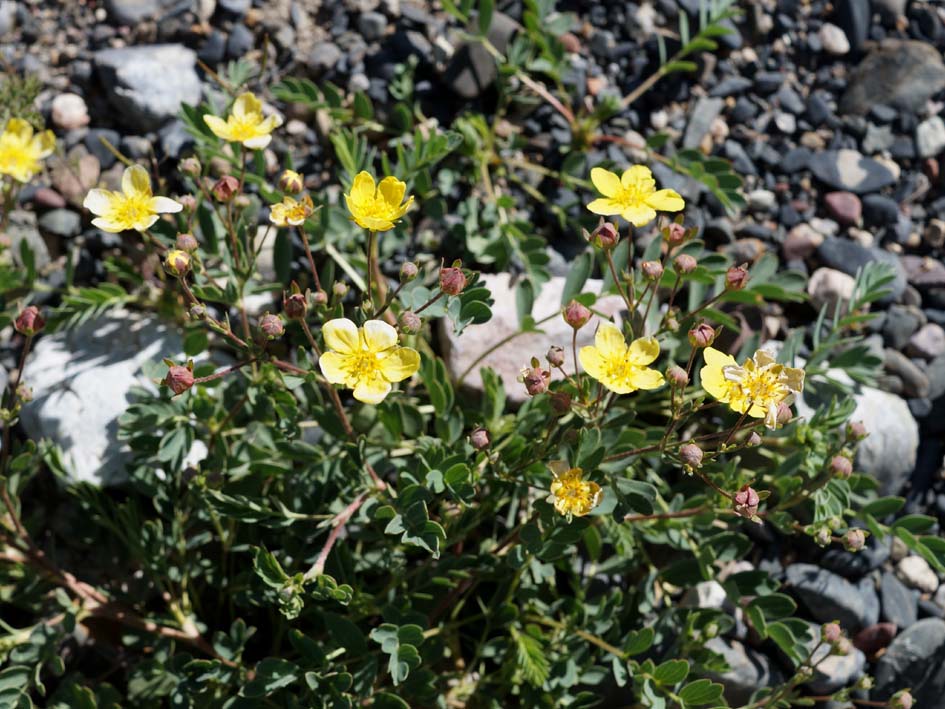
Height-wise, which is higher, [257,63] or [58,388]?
[257,63]

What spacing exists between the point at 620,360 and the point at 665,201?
65 centimetres

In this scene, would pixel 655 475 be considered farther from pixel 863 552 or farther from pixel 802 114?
pixel 802 114

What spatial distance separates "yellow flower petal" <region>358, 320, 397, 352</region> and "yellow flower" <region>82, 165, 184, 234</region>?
3.01ft

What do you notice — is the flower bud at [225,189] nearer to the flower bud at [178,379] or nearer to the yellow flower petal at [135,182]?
the yellow flower petal at [135,182]

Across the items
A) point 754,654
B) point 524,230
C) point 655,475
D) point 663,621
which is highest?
point 524,230

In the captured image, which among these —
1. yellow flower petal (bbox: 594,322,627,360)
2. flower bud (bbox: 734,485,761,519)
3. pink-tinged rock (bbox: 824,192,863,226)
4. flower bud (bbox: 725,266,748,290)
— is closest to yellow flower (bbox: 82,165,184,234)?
yellow flower petal (bbox: 594,322,627,360)

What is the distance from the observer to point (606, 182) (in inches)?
133

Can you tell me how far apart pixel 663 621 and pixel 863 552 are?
1.09m

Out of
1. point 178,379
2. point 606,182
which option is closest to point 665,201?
point 606,182

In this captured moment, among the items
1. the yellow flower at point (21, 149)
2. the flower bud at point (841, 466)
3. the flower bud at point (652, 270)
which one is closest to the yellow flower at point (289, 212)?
the flower bud at point (652, 270)

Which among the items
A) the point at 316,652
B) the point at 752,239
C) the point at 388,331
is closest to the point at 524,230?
the point at 752,239

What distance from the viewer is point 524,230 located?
4348 mm

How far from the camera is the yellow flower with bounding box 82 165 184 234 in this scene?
3273mm

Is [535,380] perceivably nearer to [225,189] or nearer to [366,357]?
[366,357]
